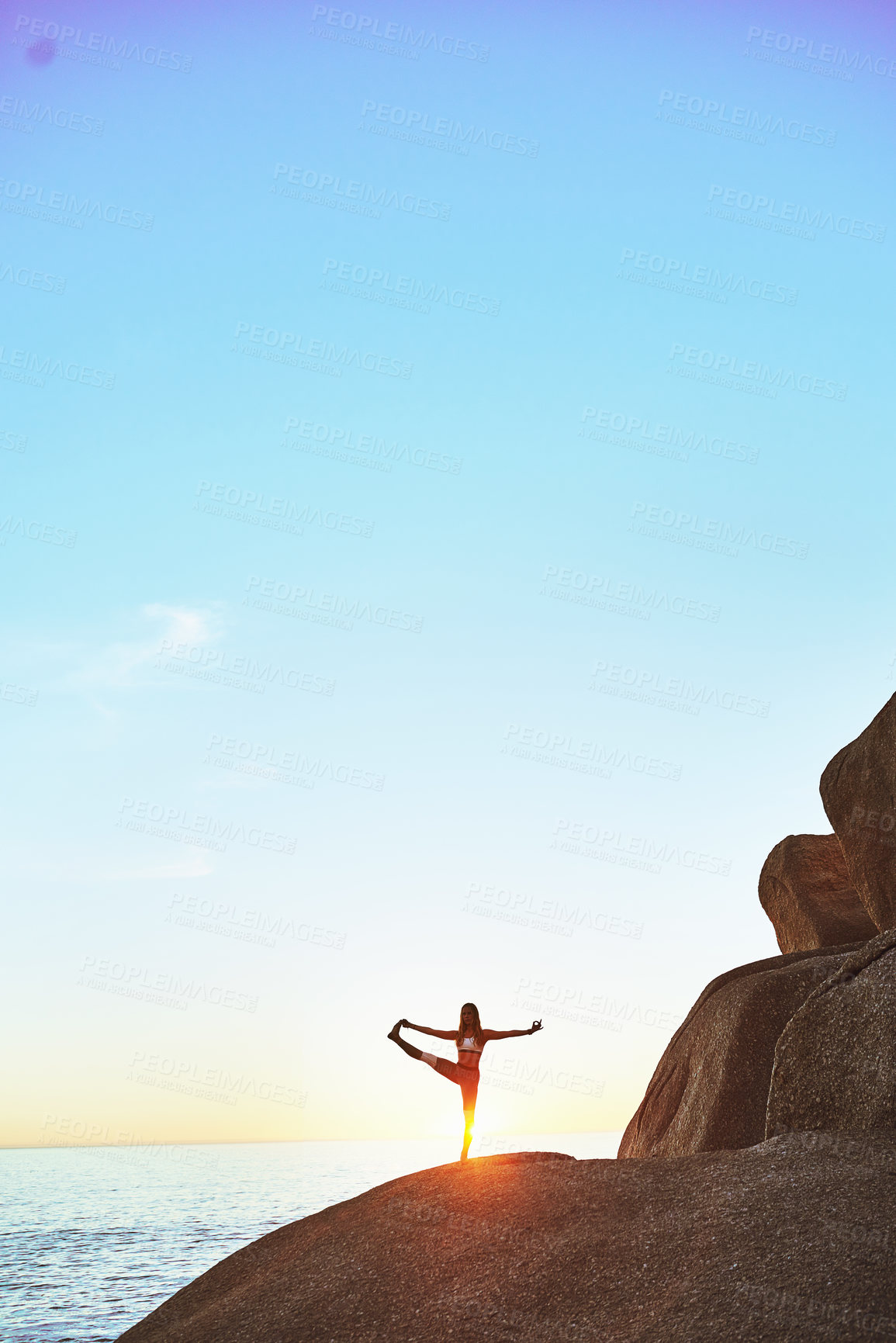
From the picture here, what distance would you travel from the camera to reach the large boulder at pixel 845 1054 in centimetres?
1145

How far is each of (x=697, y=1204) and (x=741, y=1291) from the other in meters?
1.73

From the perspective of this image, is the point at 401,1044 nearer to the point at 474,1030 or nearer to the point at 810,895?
the point at 474,1030

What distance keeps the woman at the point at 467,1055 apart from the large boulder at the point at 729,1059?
13.9ft

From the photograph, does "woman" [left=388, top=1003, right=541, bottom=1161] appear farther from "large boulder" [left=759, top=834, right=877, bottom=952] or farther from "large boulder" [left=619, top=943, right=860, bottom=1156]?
"large boulder" [left=759, top=834, right=877, bottom=952]

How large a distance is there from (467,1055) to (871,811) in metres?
10.1

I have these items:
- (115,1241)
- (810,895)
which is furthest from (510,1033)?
(115,1241)

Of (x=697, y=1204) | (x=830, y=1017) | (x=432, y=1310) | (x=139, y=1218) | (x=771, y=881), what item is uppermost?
(x=771, y=881)

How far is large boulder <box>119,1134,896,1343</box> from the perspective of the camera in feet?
27.4

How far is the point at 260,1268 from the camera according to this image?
1214 cm

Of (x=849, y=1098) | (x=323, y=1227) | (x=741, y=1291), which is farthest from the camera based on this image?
(x=323, y=1227)

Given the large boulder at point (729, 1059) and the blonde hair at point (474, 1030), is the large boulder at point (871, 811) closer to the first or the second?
the large boulder at point (729, 1059)

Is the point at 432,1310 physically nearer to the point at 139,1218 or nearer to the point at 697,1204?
the point at 697,1204

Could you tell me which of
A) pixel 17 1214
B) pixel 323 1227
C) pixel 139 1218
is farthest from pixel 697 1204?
pixel 17 1214

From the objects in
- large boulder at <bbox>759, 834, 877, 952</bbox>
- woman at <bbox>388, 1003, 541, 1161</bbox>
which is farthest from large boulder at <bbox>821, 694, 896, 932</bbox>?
woman at <bbox>388, 1003, 541, 1161</bbox>
